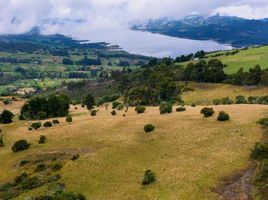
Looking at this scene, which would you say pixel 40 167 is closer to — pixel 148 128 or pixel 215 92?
pixel 148 128

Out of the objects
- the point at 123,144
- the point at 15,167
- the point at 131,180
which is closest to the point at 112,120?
the point at 123,144

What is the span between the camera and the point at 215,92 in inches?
6240

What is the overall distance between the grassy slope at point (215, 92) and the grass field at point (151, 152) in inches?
2227

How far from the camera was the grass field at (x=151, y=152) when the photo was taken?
54.7 metres

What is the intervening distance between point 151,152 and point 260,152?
17.2 meters

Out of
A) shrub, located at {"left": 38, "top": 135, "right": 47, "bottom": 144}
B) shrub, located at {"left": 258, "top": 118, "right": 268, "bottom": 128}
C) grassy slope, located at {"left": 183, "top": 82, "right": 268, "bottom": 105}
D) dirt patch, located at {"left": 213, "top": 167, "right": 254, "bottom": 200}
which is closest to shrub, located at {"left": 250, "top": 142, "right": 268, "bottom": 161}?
dirt patch, located at {"left": 213, "top": 167, "right": 254, "bottom": 200}

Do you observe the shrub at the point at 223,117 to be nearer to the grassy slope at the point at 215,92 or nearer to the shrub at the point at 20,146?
the shrub at the point at 20,146

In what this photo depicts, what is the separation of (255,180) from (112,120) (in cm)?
4471

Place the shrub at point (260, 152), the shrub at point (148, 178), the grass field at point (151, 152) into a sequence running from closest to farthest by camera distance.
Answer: the grass field at point (151, 152) < the shrub at point (148, 178) < the shrub at point (260, 152)

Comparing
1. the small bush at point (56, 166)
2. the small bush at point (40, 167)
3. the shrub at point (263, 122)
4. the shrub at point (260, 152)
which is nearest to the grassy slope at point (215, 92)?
the shrub at point (263, 122)

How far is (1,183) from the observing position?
66.9 meters

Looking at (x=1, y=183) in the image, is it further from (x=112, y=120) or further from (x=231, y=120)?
(x=231, y=120)

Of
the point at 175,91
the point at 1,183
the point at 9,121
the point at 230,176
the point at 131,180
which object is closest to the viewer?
the point at 230,176

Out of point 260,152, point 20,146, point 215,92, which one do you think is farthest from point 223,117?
point 215,92
